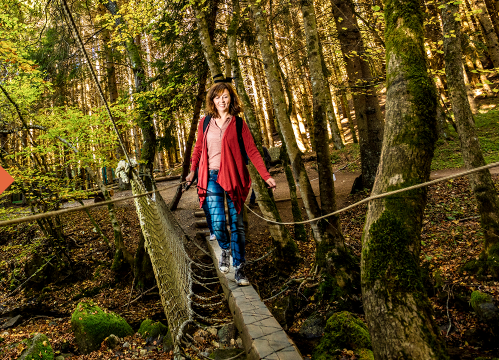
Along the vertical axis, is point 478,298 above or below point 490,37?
below

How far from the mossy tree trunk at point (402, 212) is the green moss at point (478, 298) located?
2108 millimetres

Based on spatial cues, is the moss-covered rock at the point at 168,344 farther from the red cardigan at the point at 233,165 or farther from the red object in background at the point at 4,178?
the red object in background at the point at 4,178

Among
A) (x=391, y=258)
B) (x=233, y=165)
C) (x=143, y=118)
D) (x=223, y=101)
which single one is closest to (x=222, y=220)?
(x=233, y=165)

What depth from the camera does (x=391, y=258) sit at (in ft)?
3.81

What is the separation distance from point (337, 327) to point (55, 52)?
265 inches

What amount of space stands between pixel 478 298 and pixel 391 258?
2245 mm

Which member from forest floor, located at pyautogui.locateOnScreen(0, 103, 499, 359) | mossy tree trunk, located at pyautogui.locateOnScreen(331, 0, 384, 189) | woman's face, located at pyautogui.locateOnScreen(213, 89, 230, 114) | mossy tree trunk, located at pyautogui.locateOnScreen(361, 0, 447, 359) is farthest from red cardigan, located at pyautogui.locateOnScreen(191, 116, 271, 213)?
mossy tree trunk, located at pyautogui.locateOnScreen(331, 0, 384, 189)

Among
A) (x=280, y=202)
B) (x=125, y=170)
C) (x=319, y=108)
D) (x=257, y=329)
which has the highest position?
(x=319, y=108)

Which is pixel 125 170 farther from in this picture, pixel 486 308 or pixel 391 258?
pixel 486 308

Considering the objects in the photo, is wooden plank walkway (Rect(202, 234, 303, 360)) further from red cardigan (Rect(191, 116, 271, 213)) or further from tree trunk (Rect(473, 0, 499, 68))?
tree trunk (Rect(473, 0, 499, 68))

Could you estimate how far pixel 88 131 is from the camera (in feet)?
16.4

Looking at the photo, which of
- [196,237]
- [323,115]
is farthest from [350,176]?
[323,115]

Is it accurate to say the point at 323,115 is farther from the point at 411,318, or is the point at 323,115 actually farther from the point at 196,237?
the point at 196,237

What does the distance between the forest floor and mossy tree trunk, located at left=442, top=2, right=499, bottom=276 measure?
36cm
